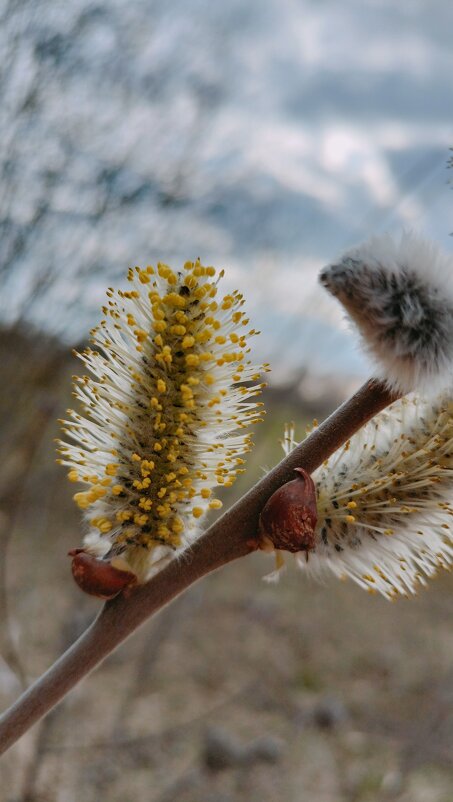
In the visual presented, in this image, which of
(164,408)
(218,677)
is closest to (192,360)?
(164,408)

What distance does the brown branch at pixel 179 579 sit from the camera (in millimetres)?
579

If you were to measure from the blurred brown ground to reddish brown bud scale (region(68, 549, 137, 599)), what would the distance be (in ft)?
2.05

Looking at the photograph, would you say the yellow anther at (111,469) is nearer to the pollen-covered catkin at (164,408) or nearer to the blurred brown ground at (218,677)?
the pollen-covered catkin at (164,408)

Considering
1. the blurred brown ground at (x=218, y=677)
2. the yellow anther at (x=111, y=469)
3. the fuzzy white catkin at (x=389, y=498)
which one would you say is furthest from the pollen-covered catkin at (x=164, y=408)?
the blurred brown ground at (x=218, y=677)

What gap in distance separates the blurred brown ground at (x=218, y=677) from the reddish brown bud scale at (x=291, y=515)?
0.75 metres

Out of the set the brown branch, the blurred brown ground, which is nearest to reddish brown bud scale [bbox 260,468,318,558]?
the brown branch

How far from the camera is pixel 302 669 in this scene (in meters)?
4.11

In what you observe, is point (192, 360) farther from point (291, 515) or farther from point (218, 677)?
point (218, 677)

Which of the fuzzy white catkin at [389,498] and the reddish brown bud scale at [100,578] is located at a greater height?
the reddish brown bud scale at [100,578]

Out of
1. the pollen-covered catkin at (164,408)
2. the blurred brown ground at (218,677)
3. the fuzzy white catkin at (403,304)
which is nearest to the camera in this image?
the fuzzy white catkin at (403,304)

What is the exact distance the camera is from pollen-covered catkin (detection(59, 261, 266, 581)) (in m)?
0.62

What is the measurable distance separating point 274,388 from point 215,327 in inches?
67.0

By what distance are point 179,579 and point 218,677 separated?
11.7 ft

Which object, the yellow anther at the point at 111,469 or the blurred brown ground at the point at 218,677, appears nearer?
the yellow anther at the point at 111,469
